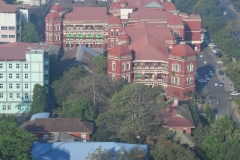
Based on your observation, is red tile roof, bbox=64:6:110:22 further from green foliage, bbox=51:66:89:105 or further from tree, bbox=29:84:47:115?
tree, bbox=29:84:47:115

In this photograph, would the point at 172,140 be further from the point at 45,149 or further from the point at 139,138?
the point at 45,149

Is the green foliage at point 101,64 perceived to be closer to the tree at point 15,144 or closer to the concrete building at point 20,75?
the concrete building at point 20,75

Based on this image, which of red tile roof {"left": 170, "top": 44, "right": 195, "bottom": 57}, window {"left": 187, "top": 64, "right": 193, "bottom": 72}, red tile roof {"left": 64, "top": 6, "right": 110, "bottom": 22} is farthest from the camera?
red tile roof {"left": 64, "top": 6, "right": 110, "bottom": 22}

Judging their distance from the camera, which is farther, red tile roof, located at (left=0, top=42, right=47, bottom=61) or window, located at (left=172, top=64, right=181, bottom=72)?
window, located at (left=172, top=64, right=181, bottom=72)

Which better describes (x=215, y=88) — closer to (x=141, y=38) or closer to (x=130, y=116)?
(x=141, y=38)

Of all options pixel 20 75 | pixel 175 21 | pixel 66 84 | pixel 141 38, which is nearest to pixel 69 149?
pixel 66 84

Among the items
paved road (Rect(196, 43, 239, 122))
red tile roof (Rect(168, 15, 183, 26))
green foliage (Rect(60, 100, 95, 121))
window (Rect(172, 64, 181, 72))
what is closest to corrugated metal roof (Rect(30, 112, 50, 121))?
green foliage (Rect(60, 100, 95, 121))
